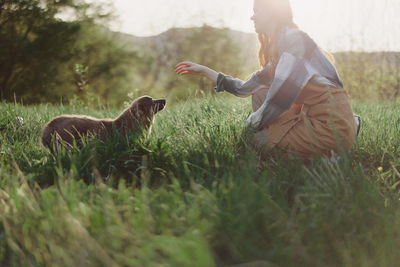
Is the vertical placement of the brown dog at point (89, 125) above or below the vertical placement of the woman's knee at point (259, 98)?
below

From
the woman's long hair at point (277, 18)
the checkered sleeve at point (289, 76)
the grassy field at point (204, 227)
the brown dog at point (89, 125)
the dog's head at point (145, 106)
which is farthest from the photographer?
the dog's head at point (145, 106)

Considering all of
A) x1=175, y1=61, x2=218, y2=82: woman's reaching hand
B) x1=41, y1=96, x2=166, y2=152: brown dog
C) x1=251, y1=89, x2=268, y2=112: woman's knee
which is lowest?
x1=41, y1=96, x2=166, y2=152: brown dog

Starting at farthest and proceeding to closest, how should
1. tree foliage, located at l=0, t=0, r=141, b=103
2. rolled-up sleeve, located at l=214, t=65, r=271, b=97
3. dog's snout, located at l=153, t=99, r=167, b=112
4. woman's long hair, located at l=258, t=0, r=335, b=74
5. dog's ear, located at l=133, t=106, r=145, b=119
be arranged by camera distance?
tree foliage, located at l=0, t=0, r=141, b=103 → dog's snout, located at l=153, t=99, r=167, b=112 → dog's ear, located at l=133, t=106, r=145, b=119 → rolled-up sleeve, located at l=214, t=65, r=271, b=97 → woman's long hair, located at l=258, t=0, r=335, b=74

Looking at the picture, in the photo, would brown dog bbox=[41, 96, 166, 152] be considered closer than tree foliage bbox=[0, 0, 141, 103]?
Yes

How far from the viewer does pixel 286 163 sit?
2797 mm

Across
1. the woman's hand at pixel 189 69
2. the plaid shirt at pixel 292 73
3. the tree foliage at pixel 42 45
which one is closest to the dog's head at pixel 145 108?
the woman's hand at pixel 189 69

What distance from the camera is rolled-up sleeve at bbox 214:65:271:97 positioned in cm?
359

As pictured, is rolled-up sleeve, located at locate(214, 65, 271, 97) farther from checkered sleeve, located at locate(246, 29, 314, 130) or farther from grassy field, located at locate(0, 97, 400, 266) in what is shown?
grassy field, located at locate(0, 97, 400, 266)

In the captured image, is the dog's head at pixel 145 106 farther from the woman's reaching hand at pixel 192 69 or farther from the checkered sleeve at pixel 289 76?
the checkered sleeve at pixel 289 76

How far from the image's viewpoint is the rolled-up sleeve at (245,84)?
3.59 m

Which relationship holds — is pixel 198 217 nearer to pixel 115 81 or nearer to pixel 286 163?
pixel 286 163

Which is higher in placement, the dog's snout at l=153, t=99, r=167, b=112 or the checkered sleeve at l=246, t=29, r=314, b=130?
the checkered sleeve at l=246, t=29, r=314, b=130

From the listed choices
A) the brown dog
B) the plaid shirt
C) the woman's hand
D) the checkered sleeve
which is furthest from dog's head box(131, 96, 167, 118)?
the checkered sleeve

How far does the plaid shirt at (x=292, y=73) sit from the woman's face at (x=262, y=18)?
0.21 m
